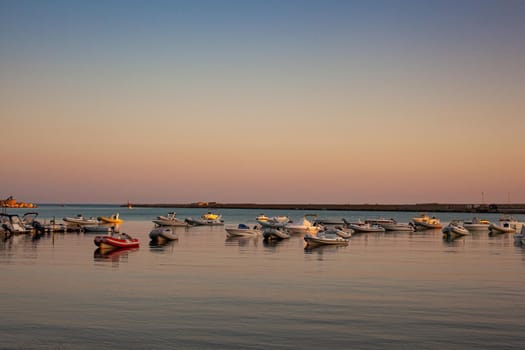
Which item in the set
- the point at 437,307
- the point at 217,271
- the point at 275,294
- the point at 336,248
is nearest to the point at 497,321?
the point at 437,307

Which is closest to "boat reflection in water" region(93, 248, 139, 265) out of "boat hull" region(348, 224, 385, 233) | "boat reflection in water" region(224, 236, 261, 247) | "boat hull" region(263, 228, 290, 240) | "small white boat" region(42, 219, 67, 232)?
"boat reflection in water" region(224, 236, 261, 247)

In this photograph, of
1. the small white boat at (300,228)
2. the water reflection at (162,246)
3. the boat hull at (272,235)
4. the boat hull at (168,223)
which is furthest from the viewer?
the boat hull at (168,223)

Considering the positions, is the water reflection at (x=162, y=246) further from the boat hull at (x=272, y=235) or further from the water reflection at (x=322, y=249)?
the water reflection at (x=322, y=249)

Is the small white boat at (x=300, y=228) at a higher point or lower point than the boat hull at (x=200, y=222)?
higher

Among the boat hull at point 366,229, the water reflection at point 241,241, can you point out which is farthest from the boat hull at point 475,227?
the water reflection at point 241,241

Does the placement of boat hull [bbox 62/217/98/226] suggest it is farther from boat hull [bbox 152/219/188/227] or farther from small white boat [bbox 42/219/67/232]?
boat hull [bbox 152/219/188/227]

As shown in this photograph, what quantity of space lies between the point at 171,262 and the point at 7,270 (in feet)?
40.9

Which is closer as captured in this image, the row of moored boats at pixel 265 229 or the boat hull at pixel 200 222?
the row of moored boats at pixel 265 229

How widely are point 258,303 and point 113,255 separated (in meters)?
27.5

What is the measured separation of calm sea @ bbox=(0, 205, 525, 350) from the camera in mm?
20625

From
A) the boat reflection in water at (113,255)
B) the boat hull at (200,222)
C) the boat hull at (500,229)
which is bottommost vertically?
the boat hull at (200,222)

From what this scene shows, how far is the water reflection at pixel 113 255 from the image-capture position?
47.2 meters

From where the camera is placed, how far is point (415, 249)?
63344 mm

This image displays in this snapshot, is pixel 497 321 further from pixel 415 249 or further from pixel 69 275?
pixel 415 249
